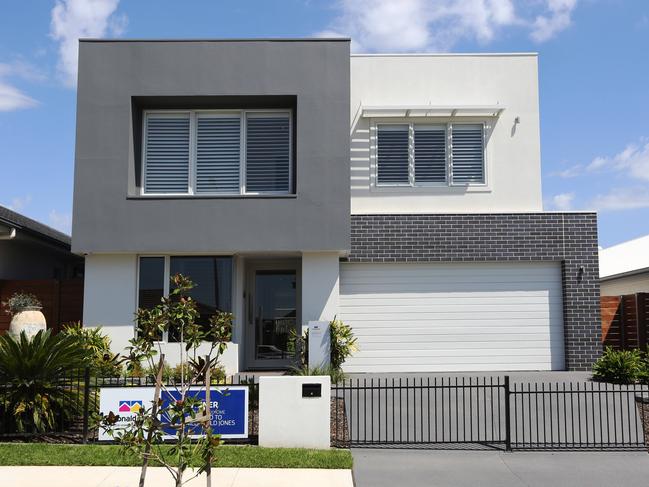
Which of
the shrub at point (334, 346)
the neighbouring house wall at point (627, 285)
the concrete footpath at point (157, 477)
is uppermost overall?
the neighbouring house wall at point (627, 285)

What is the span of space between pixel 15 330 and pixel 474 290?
10.6 metres

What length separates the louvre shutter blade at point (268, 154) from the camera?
15.7 metres

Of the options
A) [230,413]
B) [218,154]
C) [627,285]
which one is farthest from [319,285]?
[627,285]

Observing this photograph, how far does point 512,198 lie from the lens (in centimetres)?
1697

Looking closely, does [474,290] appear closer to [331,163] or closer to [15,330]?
[331,163]

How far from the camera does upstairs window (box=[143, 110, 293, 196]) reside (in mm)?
15734

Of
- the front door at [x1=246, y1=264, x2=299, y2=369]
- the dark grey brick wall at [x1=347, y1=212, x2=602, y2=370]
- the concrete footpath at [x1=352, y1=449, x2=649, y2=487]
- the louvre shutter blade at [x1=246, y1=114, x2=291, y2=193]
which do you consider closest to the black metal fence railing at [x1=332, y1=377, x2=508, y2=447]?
the concrete footpath at [x1=352, y1=449, x2=649, y2=487]

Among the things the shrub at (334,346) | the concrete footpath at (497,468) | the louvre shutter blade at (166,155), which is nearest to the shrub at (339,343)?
the shrub at (334,346)

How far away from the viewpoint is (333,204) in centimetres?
1501

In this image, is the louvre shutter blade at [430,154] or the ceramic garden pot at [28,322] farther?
the louvre shutter blade at [430,154]

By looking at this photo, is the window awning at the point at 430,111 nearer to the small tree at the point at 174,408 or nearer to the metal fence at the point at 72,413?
the metal fence at the point at 72,413

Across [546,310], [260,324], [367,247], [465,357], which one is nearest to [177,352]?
[260,324]

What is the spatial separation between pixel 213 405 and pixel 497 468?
12.6ft

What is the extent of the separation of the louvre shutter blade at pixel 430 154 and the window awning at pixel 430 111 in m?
0.48
